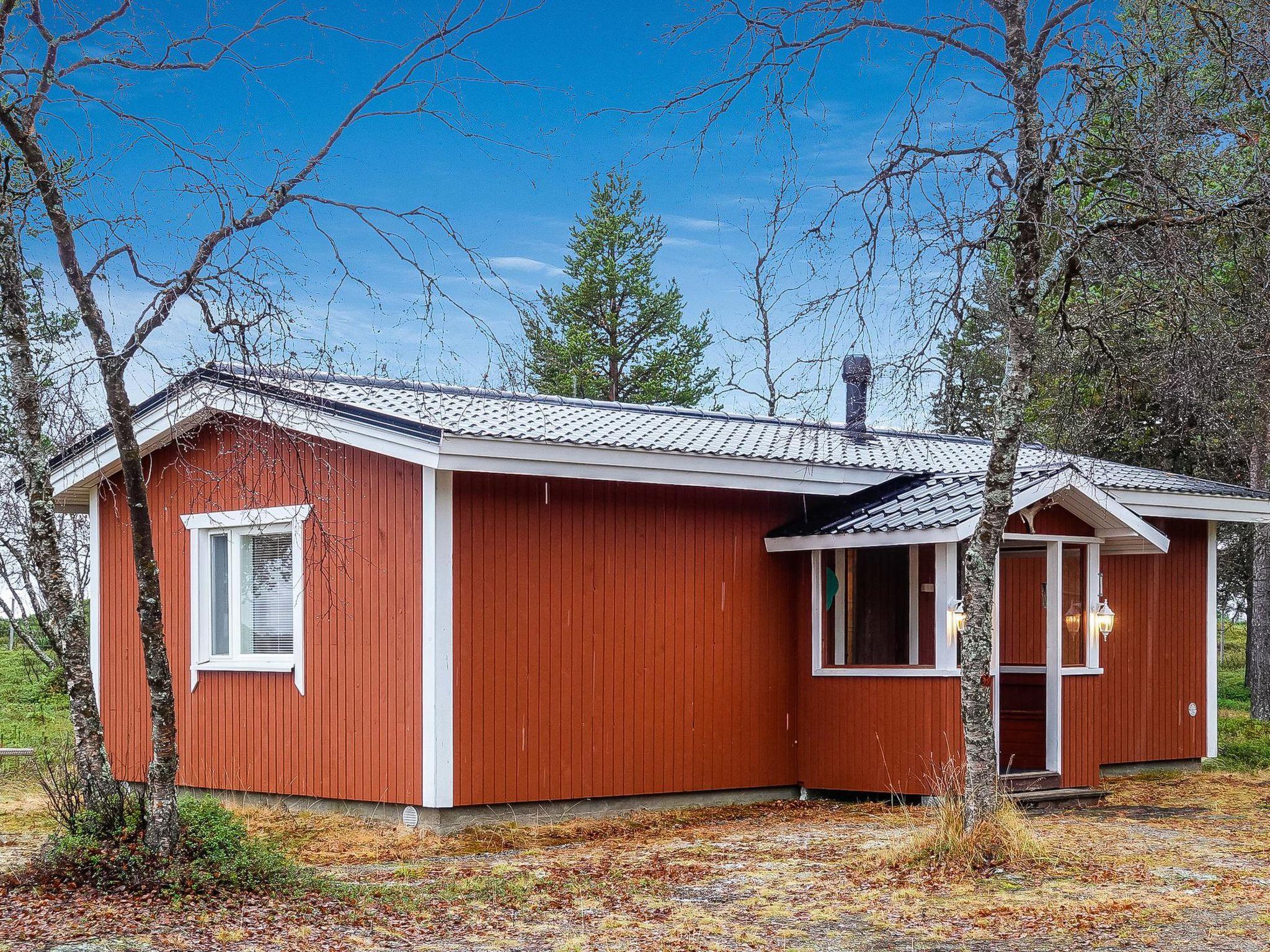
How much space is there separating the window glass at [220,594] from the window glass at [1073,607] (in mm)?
7282

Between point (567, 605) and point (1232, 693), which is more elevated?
point (567, 605)

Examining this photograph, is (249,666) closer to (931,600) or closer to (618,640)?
(618,640)

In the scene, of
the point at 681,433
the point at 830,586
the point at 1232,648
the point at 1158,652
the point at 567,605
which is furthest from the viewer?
the point at 1232,648

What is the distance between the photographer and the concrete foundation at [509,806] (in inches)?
412

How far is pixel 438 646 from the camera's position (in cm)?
1041

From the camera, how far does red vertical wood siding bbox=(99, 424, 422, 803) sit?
1066cm

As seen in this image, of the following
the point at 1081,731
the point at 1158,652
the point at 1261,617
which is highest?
the point at 1158,652

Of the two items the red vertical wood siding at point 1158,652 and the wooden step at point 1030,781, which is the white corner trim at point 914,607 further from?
the red vertical wood siding at point 1158,652

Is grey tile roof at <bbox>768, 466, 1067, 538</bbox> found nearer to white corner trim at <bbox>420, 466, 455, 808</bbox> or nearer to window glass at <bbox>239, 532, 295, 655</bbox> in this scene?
white corner trim at <bbox>420, 466, 455, 808</bbox>

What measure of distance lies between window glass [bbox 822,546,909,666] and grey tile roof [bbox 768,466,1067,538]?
0.37 meters

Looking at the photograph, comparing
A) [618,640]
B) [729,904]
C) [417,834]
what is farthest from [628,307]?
[729,904]

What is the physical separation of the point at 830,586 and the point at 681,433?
1935 mm

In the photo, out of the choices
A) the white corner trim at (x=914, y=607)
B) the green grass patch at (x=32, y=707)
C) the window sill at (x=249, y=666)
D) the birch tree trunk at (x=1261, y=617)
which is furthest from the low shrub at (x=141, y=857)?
the birch tree trunk at (x=1261, y=617)

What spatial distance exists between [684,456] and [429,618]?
8.05 ft
